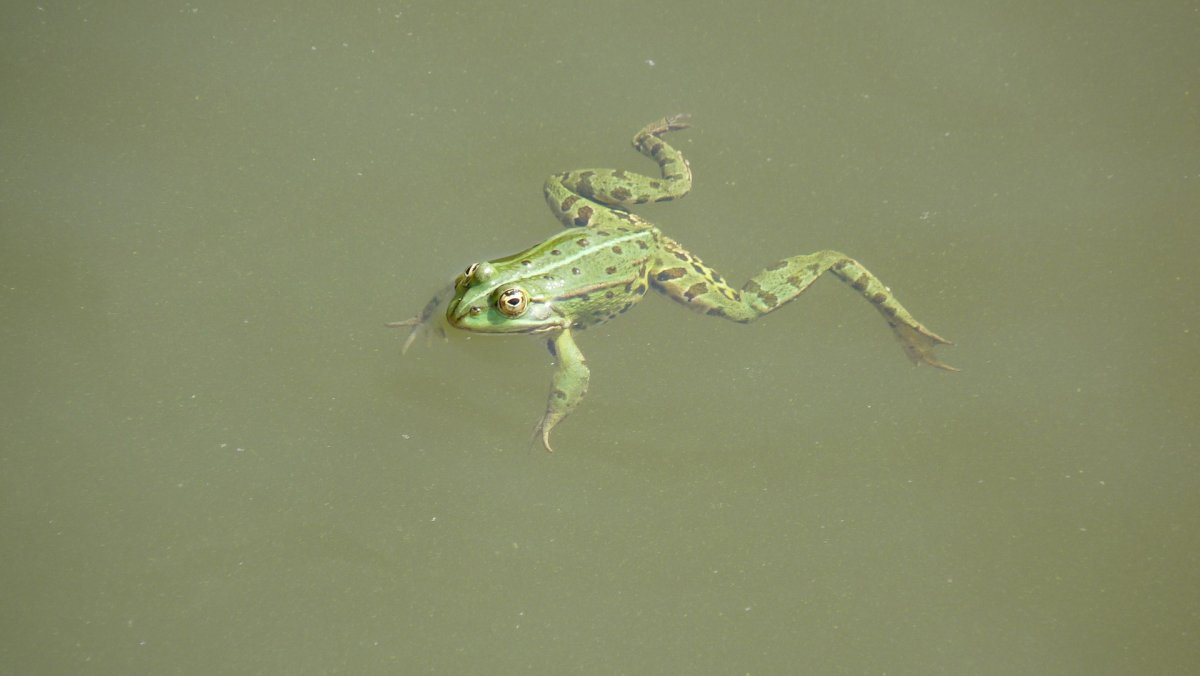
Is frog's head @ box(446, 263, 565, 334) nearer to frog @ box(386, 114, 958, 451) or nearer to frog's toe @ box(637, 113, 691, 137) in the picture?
frog @ box(386, 114, 958, 451)

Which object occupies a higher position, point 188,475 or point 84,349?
point 84,349

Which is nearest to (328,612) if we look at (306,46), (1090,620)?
(306,46)

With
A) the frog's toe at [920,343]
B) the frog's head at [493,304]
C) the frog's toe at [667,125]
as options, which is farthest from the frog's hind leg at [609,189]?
the frog's toe at [920,343]

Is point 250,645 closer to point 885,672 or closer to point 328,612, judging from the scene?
point 328,612

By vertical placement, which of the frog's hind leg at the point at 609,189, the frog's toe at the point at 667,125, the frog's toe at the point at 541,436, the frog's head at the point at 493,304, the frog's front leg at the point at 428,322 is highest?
the frog's toe at the point at 667,125

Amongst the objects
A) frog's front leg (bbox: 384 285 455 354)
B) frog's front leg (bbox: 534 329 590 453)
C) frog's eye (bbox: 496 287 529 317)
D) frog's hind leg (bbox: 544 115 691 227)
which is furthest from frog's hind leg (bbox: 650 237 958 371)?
frog's front leg (bbox: 384 285 455 354)

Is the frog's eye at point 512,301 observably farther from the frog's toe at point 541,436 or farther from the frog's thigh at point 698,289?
the frog's thigh at point 698,289
